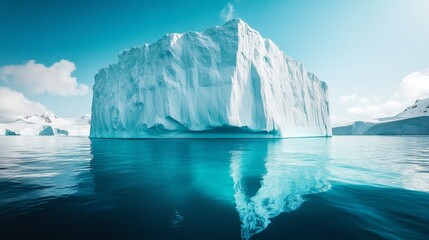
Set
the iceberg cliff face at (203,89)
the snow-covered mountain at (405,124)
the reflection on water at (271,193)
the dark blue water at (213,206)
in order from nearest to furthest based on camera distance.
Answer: the dark blue water at (213,206) < the reflection on water at (271,193) < the iceberg cliff face at (203,89) < the snow-covered mountain at (405,124)

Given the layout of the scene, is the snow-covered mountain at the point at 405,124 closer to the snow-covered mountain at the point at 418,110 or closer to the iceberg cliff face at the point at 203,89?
the snow-covered mountain at the point at 418,110

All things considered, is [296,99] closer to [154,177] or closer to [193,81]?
[193,81]

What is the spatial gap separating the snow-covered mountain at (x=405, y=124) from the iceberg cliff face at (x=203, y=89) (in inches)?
1603

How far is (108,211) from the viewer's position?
3150 millimetres

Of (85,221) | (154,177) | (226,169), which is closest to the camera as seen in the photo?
(85,221)

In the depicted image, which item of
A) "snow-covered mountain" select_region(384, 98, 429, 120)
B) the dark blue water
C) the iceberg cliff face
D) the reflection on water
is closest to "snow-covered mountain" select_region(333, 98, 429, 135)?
"snow-covered mountain" select_region(384, 98, 429, 120)

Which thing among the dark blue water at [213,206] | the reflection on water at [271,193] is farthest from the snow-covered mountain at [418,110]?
the reflection on water at [271,193]

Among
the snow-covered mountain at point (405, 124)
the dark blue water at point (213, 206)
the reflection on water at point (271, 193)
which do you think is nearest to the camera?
the dark blue water at point (213, 206)

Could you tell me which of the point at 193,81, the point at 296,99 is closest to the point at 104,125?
the point at 193,81

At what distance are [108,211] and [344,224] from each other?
3.32m

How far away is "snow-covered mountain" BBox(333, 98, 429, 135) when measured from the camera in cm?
4769

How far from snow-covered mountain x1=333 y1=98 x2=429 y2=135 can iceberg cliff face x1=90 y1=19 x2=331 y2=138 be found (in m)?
40.7

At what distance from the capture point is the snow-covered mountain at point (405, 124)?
4769 cm

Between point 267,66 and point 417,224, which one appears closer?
point 417,224
